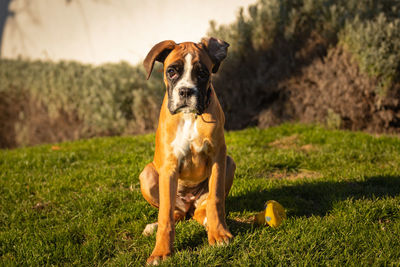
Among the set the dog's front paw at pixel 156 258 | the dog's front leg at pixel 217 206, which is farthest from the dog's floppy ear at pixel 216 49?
the dog's front paw at pixel 156 258

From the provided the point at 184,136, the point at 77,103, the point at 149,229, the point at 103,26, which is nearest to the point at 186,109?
the point at 184,136

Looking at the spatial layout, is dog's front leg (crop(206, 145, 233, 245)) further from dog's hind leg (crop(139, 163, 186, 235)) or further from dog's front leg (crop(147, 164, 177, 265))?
dog's hind leg (crop(139, 163, 186, 235))

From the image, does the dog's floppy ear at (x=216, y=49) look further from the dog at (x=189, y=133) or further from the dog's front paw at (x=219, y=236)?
the dog's front paw at (x=219, y=236)

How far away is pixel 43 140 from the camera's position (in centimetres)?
1016

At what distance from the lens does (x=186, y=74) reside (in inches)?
113

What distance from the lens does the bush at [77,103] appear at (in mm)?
9414

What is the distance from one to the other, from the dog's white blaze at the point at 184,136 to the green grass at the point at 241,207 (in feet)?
2.60

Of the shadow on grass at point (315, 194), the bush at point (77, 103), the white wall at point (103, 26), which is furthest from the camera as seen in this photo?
the white wall at point (103, 26)

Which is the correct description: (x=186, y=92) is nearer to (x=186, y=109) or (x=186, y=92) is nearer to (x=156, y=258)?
(x=186, y=109)

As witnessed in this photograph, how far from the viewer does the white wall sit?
10703 millimetres

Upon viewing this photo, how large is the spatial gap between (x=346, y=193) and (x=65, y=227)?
3.07 metres

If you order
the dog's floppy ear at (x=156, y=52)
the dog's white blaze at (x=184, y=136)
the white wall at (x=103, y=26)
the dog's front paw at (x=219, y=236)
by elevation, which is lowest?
the dog's front paw at (x=219, y=236)

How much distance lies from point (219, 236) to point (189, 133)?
901 mm

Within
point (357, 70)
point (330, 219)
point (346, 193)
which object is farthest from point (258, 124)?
point (330, 219)
